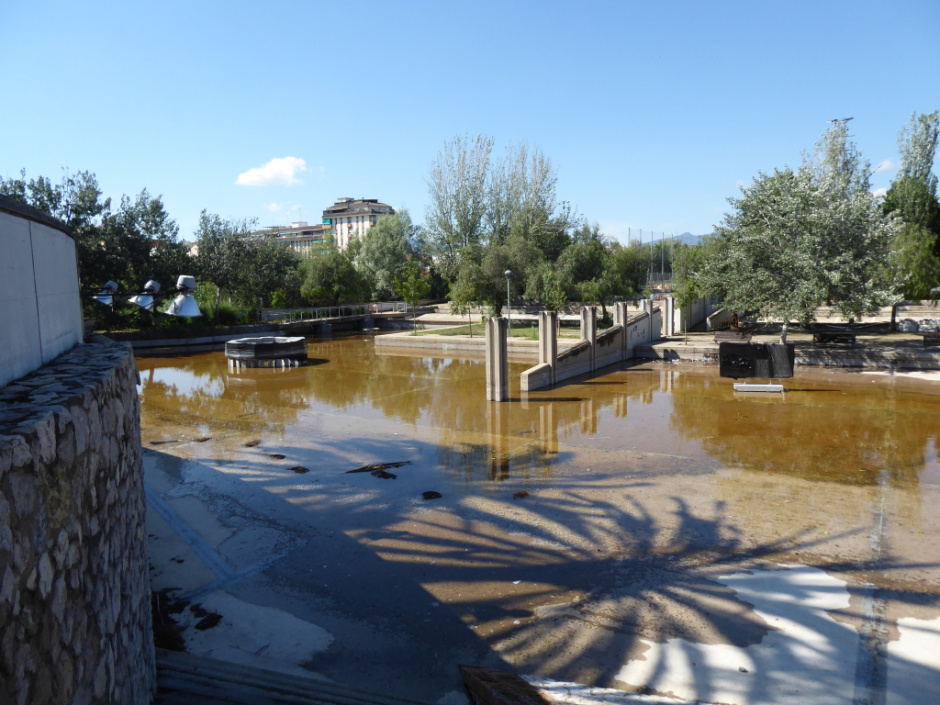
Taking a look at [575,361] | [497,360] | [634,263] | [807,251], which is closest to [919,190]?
[634,263]

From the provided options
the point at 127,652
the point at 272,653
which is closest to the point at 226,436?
the point at 272,653

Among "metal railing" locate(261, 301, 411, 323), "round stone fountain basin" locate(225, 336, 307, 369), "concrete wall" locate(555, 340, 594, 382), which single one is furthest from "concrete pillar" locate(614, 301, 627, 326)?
"metal railing" locate(261, 301, 411, 323)

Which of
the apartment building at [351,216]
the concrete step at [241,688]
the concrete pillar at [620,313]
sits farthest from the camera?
the apartment building at [351,216]

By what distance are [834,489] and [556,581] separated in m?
5.17

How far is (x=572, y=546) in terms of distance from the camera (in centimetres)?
766

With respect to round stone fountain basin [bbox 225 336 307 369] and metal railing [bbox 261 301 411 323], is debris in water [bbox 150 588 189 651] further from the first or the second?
metal railing [bbox 261 301 411 323]

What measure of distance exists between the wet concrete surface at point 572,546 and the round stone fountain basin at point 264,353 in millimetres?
8879

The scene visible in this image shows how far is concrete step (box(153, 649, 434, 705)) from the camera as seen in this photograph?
4.36 m

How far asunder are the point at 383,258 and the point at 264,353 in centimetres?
3100

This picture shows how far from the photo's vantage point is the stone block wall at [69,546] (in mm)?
2223

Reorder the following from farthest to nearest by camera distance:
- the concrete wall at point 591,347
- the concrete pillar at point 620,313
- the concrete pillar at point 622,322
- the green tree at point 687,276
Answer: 1. the green tree at point 687,276
2. the concrete pillar at point 622,322
3. the concrete pillar at point 620,313
4. the concrete wall at point 591,347

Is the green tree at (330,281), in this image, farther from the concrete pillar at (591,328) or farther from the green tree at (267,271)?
the concrete pillar at (591,328)

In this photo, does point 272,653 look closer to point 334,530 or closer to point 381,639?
point 381,639

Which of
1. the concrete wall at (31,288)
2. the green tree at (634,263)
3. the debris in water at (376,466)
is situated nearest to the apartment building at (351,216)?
the green tree at (634,263)
